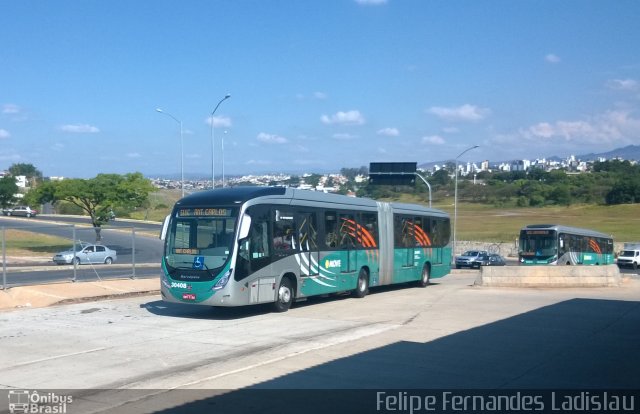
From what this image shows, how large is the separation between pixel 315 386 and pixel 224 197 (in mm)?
8774

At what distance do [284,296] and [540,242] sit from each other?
29.6 metres

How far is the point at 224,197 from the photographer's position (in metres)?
18.4

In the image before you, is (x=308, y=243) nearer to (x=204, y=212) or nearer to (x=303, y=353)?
(x=204, y=212)

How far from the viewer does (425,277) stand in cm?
2956

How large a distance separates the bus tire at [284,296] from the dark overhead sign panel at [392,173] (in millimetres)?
30232

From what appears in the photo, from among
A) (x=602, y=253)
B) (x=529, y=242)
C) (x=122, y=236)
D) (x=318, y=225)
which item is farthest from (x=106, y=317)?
(x=602, y=253)

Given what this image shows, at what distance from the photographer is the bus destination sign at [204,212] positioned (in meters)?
18.1

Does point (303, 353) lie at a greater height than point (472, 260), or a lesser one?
greater

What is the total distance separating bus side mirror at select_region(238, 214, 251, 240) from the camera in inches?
698

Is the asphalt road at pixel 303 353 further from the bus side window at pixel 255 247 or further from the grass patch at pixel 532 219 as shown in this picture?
the grass patch at pixel 532 219

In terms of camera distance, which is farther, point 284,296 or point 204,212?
point 284,296

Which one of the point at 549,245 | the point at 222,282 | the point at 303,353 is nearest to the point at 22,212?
the point at 549,245

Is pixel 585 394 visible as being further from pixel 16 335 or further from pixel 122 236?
pixel 122 236

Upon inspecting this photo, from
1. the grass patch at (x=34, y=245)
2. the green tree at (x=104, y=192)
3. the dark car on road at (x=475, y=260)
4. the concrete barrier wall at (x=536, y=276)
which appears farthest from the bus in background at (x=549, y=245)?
the green tree at (x=104, y=192)
